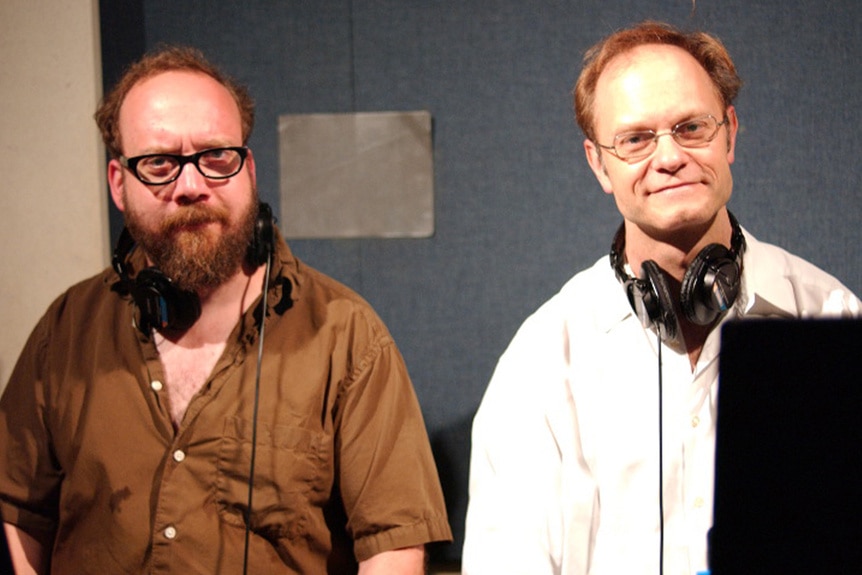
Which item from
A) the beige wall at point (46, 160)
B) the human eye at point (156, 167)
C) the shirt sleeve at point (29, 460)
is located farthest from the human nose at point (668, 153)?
the beige wall at point (46, 160)

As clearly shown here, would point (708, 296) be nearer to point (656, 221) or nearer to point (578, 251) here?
point (656, 221)

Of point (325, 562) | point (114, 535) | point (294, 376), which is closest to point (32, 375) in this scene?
point (114, 535)

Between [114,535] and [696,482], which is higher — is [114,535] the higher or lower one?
the lower one

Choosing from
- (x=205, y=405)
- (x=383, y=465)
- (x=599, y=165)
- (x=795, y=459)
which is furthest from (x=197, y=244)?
(x=795, y=459)

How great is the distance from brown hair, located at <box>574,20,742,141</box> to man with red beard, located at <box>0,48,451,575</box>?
67cm

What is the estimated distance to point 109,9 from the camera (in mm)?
2398

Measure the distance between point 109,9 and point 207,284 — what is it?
1.00 meters

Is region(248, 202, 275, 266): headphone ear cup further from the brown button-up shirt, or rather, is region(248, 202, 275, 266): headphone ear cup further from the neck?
the neck

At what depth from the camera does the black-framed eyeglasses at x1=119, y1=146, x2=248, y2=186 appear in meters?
1.81

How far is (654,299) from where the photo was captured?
5.19ft

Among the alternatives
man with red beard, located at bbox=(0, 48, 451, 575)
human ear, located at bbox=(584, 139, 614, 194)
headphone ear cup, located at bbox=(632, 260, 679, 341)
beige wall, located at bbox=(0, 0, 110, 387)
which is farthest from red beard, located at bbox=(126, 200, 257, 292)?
headphone ear cup, located at bbox=(632, 260, 679, 341)

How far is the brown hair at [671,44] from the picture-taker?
5.64 feet

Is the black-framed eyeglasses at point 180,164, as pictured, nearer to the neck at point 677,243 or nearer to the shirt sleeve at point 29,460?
the shirt sleeve at point 29,460

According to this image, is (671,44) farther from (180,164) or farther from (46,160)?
(46,160)
